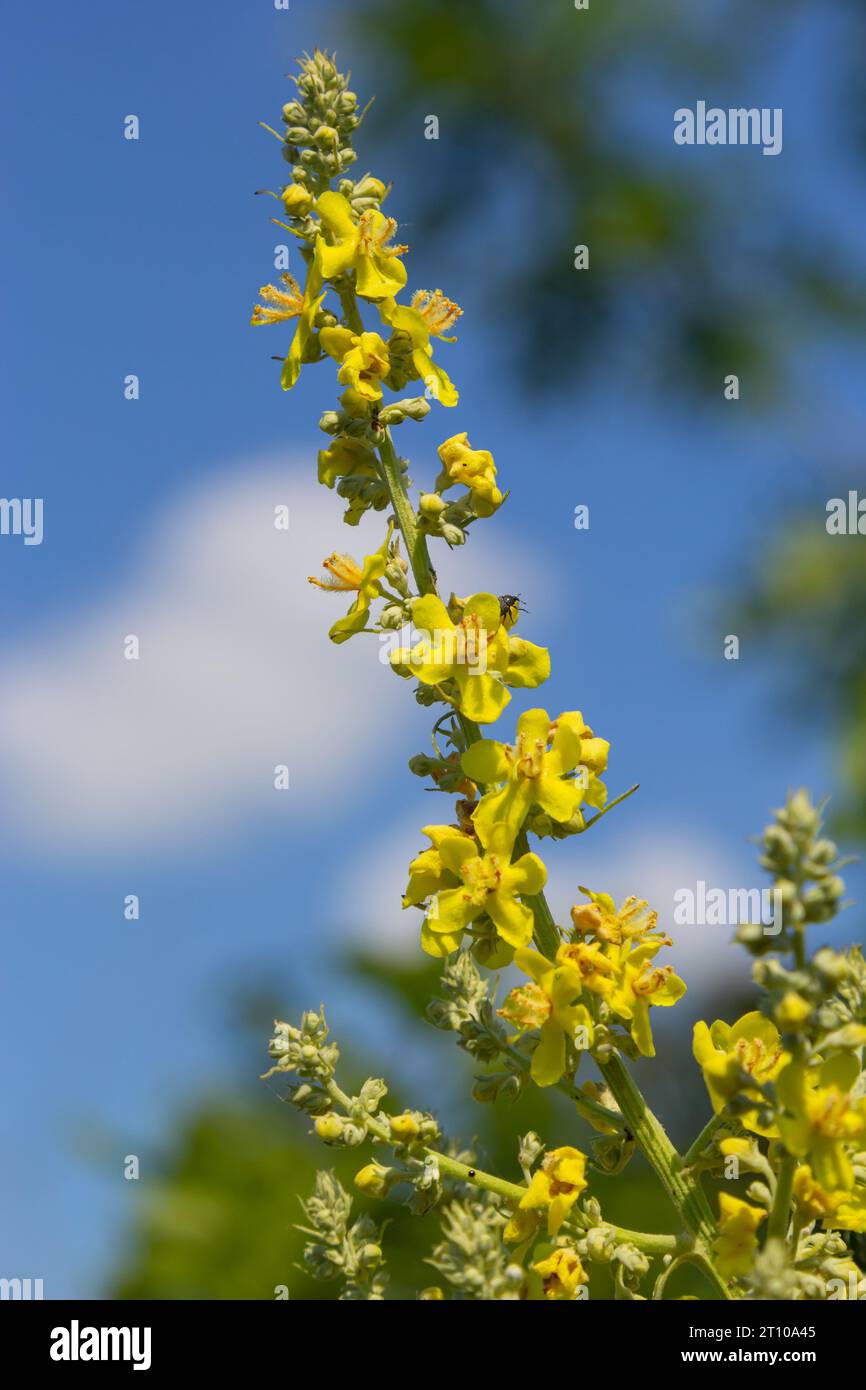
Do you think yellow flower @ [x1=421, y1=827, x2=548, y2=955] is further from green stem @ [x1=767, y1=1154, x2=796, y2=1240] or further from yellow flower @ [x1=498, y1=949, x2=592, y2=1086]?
green stem @ [x1=767, y1=1154, x2=796, y2=1240]

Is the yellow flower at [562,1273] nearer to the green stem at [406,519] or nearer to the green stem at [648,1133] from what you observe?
the green stem at [648,1133]

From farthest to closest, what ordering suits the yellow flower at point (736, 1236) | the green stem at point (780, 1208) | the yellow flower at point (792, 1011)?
the yellow flower at point (736, 1236)
the green stem at point (780, 1208)
the yellow flower at point (792, 1011)

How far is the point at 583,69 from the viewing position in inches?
442

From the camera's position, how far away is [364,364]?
257 cm

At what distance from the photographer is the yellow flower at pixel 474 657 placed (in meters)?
2.38

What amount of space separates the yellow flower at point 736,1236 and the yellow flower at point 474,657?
0.86 meters

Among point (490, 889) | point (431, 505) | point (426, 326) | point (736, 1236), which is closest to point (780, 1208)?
point (736, 1236)

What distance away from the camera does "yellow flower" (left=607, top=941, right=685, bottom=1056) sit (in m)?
2.34

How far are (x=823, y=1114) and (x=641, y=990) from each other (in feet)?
1.68

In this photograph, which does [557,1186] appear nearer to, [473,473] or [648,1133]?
[648,1133]

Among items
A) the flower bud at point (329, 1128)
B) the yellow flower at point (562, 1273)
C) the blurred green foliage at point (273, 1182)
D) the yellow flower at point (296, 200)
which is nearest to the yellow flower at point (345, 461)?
the yellow flower at point (296, 200)

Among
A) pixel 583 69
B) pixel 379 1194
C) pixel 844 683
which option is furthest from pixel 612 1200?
pixel 583 69
